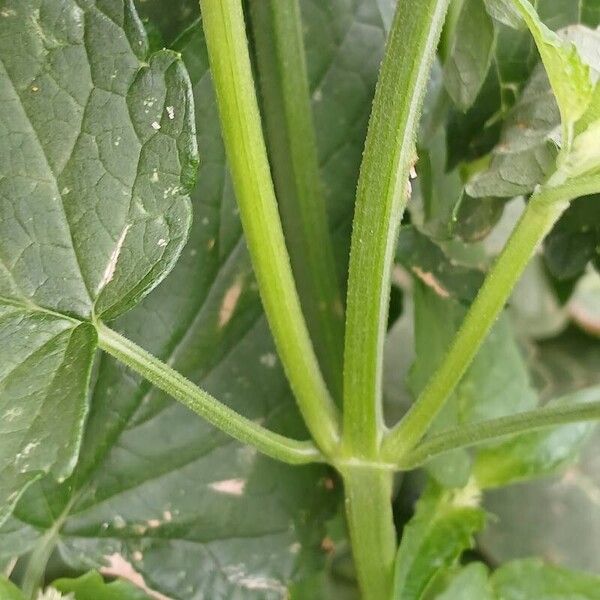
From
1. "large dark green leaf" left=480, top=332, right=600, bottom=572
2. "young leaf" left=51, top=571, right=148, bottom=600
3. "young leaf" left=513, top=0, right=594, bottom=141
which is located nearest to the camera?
"young leaf" left=513, top=0, right=594, bottom=141

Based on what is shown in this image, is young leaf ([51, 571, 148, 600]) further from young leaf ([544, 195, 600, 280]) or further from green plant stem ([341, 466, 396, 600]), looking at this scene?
young leaf ([544, 195, 600, 280])

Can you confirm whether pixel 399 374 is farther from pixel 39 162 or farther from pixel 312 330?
pixel 39 162

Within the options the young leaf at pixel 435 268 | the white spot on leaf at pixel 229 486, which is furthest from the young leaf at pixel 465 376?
the white spot on leaf at pixel 229 486

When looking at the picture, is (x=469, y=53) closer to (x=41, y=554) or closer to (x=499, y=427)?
(x=499, y=427)

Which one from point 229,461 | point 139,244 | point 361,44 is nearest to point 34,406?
point 139,244

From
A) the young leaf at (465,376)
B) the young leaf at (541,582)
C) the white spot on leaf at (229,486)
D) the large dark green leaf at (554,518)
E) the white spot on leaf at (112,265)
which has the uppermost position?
the white spot on leaf at (112,265)

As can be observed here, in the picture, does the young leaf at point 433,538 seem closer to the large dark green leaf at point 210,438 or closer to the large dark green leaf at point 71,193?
the large dark green leaf at point 210,438

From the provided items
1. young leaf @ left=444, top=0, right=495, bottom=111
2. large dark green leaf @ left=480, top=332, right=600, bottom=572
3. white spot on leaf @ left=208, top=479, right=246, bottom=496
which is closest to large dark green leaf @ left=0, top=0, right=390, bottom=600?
white spot on leaf @ left=208, top=479, right=246, bottom=496

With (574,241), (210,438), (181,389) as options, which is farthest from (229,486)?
(574,241)
